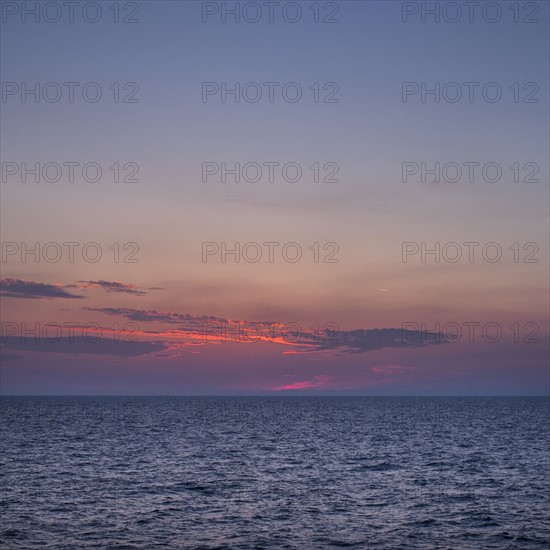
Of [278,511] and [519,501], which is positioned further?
[519,501]

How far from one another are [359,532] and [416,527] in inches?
150

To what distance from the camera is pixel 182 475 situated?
63.1 m

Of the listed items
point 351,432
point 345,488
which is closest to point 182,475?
point 345,488

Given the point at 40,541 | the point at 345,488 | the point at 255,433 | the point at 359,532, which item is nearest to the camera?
the point at 40,541

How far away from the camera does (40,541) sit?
38.5 metres

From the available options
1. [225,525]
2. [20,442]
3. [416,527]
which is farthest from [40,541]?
[20,442]

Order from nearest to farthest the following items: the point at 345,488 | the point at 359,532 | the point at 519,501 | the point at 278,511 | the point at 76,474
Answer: the point at 359,532 → the point at 278,511 → the point at 519,501 → the point at 345,488 → the point at 76,474

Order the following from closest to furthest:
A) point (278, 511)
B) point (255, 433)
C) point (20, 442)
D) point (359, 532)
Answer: point (359, 532)
point (278, 511)
point (20, 442)
point (255, 433)

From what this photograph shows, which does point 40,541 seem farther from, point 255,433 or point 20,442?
point 255,433

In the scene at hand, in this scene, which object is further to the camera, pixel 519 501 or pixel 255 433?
pixel 255 433

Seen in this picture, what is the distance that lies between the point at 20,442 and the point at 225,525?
199 feet

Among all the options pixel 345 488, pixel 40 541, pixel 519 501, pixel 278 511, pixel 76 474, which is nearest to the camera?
pixel 40 541

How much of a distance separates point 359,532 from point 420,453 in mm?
44865

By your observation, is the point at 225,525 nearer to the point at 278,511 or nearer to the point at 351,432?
the point at 278,511
